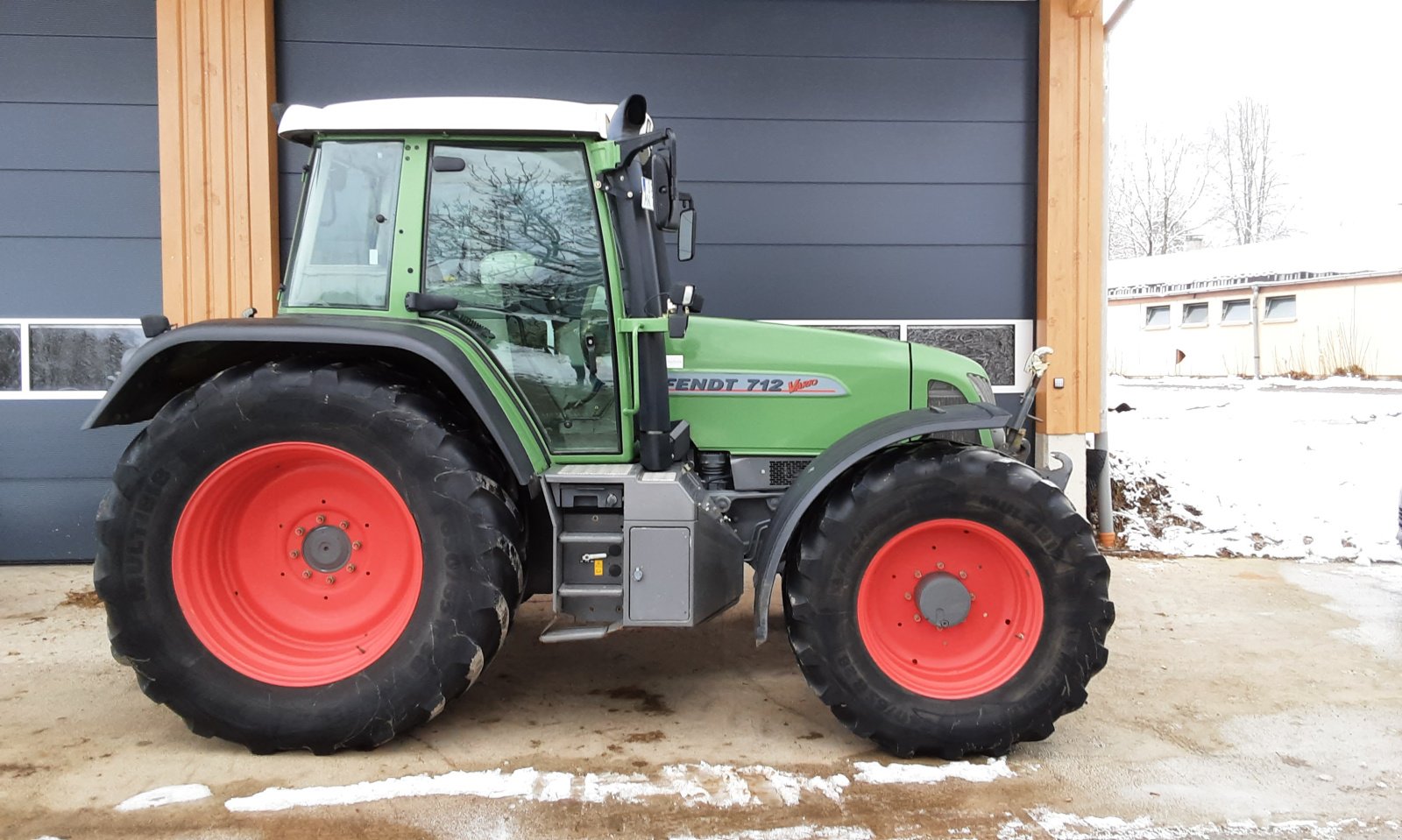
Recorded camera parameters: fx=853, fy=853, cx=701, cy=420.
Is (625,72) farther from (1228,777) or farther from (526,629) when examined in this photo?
(1228,777)

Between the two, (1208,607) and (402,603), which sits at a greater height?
(402,603)

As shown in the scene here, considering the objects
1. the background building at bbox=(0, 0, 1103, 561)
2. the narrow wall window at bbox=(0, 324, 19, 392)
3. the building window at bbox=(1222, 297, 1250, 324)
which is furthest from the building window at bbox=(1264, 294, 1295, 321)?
the narrow wall window at bbox=(0, 324, 19, 392)

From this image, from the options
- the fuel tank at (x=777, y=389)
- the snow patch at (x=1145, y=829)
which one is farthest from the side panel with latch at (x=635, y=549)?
the snow patch at (x=1145, y=829)

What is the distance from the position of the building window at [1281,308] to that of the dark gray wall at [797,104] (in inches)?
697

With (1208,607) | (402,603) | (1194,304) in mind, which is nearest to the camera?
(402,603)

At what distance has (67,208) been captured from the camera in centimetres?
552

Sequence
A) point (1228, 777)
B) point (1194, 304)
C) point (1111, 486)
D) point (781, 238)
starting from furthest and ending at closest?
1. point (1194, 304)
2. point (1111, 486)
3. point (781, 238)
4. point (1228, 777)

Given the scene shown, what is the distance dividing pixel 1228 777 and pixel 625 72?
515 centimetres

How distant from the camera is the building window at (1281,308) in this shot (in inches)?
774

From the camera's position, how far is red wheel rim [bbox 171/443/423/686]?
2.94 metres

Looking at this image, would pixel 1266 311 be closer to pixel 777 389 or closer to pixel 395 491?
pixel 777 389

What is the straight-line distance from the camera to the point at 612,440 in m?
3.19

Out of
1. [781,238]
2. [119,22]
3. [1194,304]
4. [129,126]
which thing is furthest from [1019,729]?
[1194,304]

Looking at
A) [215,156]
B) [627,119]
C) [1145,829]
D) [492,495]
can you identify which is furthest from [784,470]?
[215,156]
